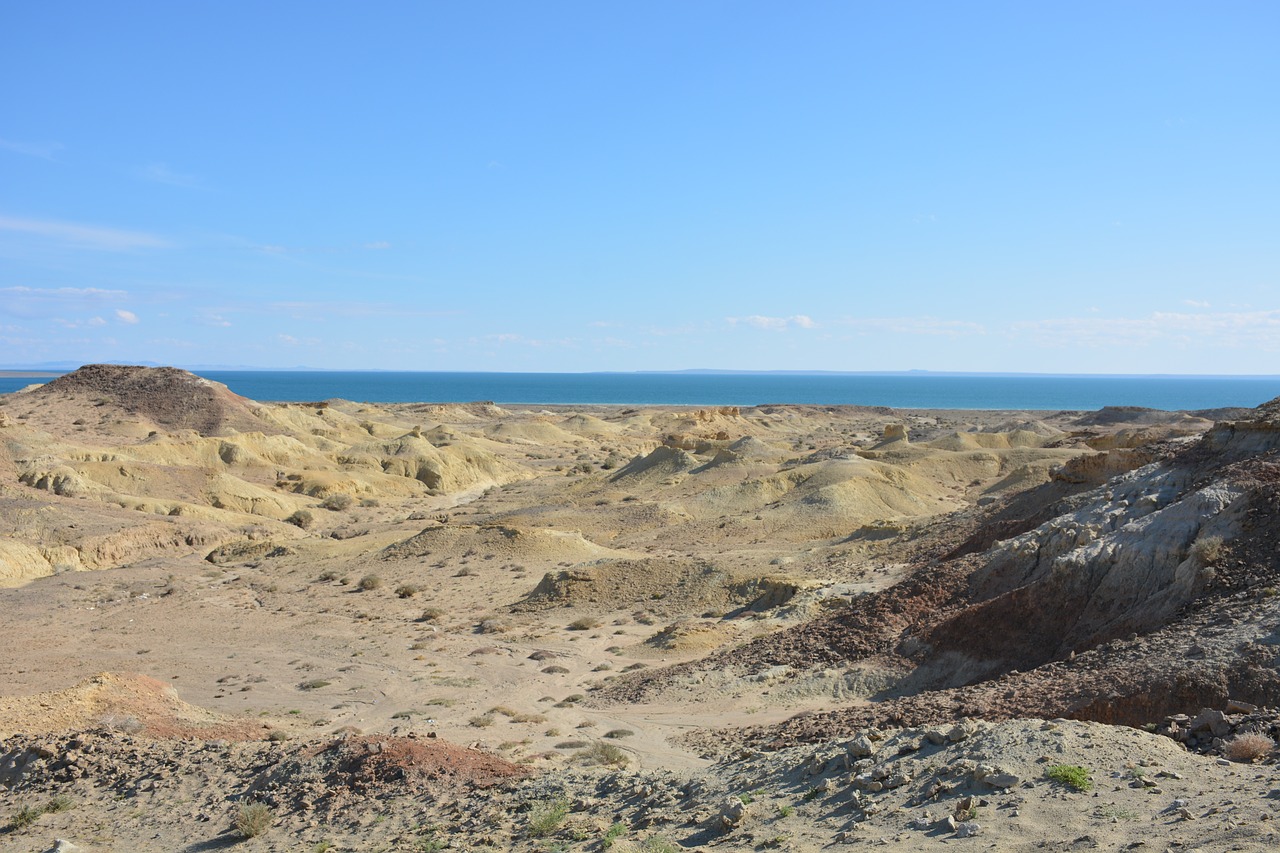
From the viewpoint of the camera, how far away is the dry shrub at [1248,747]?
8695 millimetres

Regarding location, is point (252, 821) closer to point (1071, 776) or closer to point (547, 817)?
point (547, 817)

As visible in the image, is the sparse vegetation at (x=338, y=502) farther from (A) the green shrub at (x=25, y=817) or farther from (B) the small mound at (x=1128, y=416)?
(B) the small mound at (x=1128, y=416)

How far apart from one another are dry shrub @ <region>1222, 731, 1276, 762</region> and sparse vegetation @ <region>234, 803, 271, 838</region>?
10.6 meters

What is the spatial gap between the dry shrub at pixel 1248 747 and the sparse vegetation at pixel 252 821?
10553 millimetres

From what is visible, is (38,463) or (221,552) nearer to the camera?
(221,552)

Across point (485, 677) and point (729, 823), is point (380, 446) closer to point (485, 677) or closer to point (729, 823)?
point (485, 677)

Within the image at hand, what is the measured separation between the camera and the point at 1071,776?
850 cm

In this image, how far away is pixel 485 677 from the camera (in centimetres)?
1970

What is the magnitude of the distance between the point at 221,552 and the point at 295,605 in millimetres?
9275

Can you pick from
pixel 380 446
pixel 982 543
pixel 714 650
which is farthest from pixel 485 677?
pixel 380 446

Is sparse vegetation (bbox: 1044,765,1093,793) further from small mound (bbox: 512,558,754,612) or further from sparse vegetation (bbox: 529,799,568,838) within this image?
small mound (bbox: 512,558,754,612)

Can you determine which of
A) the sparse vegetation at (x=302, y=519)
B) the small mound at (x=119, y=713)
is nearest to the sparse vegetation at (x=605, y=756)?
the small mound at (x=119, y=713)

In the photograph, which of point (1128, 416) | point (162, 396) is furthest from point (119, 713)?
point (1128, 416)

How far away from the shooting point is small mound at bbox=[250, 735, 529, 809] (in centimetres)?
1166
